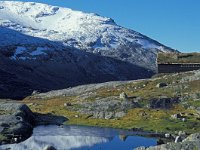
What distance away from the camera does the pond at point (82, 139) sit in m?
98.8

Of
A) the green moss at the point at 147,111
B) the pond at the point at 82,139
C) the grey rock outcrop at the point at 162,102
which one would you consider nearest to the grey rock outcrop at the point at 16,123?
the pond at the point at 82,139

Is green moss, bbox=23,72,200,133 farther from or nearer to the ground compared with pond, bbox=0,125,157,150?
farther from the ground

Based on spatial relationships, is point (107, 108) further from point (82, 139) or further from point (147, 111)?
point (82, 139)

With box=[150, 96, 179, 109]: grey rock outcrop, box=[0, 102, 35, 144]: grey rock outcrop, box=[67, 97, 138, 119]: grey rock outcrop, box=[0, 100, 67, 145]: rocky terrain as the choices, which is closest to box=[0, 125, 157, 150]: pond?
box=[0, 102, 35, 144]: grey rock outcrop

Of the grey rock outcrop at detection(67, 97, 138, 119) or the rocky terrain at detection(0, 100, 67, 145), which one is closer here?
the rocky terrain at detection(0, 100, 67, 145)

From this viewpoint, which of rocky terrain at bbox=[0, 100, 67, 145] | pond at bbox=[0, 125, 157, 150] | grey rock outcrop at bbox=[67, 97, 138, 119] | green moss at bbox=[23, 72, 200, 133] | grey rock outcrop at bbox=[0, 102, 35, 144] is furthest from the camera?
grey rock outcrop at bbox=[67, 97, 138, 119]

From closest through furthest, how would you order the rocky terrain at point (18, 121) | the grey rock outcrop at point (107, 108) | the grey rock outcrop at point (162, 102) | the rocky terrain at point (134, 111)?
the rocky terrain at point (18, 121)
the rocky terrain at point (134, 111)
the grey rock outcrop at point (107, 108)
the grey rock outcrop at point (162, 102)

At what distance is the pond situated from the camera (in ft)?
324

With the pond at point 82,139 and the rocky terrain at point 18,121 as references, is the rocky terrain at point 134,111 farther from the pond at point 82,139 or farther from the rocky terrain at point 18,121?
the pond at point 82,139

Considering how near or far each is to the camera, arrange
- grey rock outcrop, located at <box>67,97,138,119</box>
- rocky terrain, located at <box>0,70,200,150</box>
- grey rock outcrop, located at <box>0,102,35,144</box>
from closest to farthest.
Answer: grey rock outcrop, located at <box>0,102,35,144</box>, rocky terrain, located at <box>0,70,200,150</box>, grey rock outcrop, located at <box>67,97,138,119</box>

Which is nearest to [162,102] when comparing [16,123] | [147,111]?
[147,111]

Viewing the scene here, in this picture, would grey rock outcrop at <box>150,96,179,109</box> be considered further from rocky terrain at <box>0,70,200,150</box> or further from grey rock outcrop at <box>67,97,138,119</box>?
grey rock outcrop at <box>67,97,138,119</box>

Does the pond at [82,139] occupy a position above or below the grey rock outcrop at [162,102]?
below

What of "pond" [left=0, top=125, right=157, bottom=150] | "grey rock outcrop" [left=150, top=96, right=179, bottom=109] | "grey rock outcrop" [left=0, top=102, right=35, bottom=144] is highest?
"grey rock outcrop" [left=150, top=96, right=179, bottom=109]
